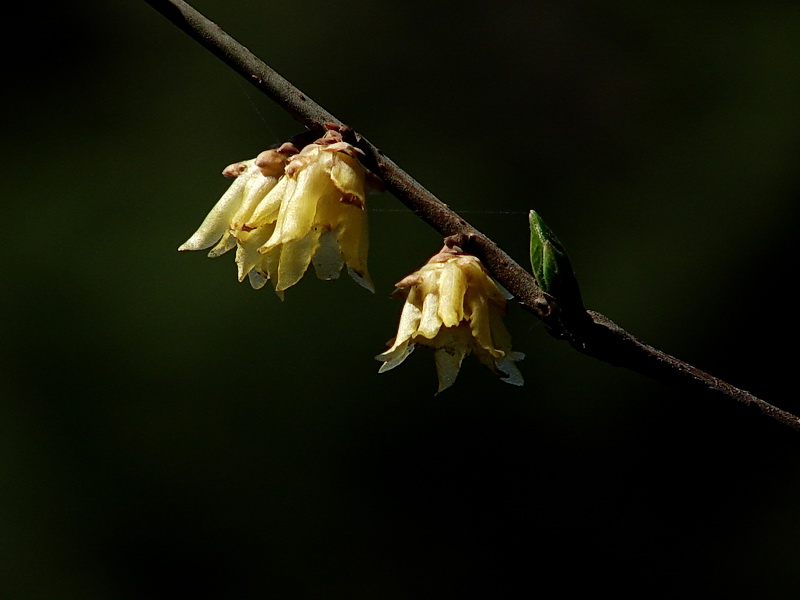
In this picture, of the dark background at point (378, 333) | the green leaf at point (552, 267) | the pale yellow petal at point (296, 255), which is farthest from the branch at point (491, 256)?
the dark background at point (378, 333)

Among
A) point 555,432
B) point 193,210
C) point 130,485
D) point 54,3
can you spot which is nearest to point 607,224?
point 555,432

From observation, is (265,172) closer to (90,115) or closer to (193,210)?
(193,210)

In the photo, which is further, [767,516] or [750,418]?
[767,516]

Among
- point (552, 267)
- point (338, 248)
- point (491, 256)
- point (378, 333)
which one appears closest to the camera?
point (552, 267)

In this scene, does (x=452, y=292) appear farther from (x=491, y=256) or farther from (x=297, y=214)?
(x=297, y=214)

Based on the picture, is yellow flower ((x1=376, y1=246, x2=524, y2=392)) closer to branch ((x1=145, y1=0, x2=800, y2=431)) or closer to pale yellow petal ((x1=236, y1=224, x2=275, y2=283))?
branch ((x1=145, y1=0, x2=800, y2=431))

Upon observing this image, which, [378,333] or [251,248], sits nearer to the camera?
[251,248]

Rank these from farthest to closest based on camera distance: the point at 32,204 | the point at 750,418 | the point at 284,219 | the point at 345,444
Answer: the point at 32,204, the point at 345,444, the point at 284,219, the point at 750,418

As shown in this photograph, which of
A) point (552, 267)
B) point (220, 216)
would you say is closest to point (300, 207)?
point (220, 216)
